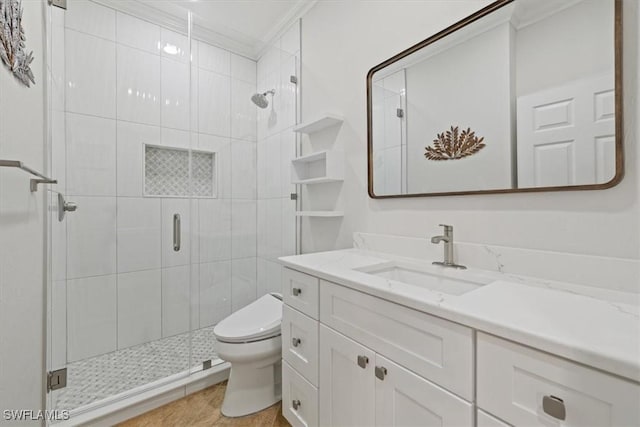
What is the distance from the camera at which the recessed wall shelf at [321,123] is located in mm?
1741

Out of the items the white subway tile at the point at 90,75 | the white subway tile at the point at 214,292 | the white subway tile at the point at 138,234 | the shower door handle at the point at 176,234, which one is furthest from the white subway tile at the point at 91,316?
the white subway tile at the point at 90,75

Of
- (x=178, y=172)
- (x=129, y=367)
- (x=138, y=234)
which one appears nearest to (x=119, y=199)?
(x=138, y=234)

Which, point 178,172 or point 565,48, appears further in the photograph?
point 178,172

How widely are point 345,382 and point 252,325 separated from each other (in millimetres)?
777

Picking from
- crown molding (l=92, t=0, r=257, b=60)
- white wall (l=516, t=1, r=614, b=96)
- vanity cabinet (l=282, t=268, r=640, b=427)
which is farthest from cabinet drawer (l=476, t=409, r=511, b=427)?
crown molding (l=92, t=0, r=257, b=60)

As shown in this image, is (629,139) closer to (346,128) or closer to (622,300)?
(622,300)

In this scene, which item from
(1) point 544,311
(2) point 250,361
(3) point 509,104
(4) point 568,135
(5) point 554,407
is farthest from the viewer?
(2) point 250,361

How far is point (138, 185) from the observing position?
2.05m

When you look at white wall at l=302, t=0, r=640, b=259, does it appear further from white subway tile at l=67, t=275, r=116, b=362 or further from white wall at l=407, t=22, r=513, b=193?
white subway tile at l=67, t=275, r=116, b=362

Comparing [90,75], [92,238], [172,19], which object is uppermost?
[172,19]

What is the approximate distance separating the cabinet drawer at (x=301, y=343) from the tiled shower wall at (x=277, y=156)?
789mm

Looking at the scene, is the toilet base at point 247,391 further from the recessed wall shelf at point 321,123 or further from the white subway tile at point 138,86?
the white subway tile at point 138,86

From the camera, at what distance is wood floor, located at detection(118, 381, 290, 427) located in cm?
149

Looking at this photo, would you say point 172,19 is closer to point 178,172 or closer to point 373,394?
point 178,172
